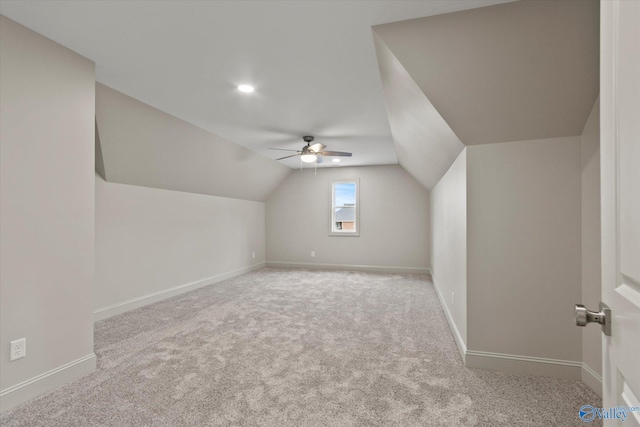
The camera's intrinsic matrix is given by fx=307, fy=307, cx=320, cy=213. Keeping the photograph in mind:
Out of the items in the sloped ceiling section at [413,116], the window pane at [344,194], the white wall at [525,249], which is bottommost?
the white wall at [525,249]

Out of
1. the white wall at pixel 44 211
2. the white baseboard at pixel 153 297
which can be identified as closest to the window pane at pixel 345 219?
the white baseboard at pixel 153 297

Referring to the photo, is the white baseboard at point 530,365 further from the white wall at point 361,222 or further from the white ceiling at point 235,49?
the white wall at point 361,222

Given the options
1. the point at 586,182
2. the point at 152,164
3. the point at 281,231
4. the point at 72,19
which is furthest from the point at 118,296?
the point at 586,182

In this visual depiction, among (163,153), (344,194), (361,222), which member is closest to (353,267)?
(361,222)

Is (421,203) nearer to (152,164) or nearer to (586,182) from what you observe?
(586,182)

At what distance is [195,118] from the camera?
12.2ft

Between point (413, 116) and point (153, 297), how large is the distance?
13.3ft

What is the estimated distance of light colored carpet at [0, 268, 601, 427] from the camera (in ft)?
6.01

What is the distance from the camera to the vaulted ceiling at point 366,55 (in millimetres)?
1777

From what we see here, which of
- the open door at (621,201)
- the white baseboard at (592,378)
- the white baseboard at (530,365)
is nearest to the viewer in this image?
the open door at (621,201)

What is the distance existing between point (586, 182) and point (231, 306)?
153 inches

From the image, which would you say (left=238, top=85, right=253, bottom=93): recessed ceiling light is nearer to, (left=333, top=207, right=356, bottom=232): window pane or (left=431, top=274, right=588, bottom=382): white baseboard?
(left=431, top=274, right=588, bottom=382): white baseboard

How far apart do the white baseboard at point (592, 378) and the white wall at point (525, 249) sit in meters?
0.06

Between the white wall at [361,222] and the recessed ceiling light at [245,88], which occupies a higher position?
the recessed ceiling light at [245,88]
